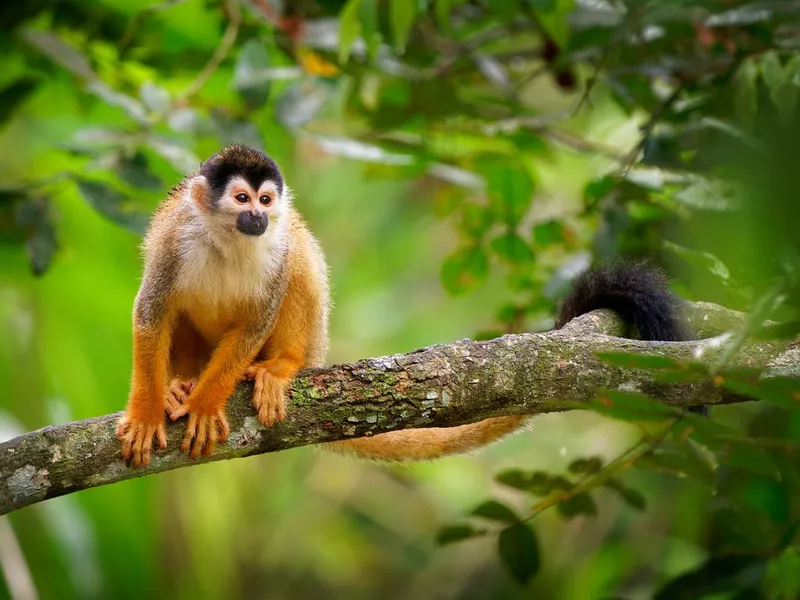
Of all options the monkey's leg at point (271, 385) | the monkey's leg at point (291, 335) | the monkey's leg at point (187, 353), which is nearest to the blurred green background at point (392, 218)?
the monkey's leg at point (187, 353)

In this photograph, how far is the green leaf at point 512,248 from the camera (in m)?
3.48

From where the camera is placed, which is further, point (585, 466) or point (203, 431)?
point (585, 466)

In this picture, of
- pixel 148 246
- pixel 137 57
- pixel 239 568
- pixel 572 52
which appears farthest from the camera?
pixel 239 568

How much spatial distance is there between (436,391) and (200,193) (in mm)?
1211

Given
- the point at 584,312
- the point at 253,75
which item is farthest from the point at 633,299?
the point at 253,75

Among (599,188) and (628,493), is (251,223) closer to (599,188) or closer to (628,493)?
(599,188)

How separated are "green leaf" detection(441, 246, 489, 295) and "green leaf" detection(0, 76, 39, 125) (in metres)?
1.76

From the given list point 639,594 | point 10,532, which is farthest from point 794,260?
point 10,532

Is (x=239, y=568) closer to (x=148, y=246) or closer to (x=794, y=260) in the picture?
(x=148, y=246)

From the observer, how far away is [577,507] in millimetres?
2725

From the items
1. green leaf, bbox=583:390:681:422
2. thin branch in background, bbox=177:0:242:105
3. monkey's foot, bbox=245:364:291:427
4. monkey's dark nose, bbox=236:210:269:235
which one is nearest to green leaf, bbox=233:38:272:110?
thin branch in background, bbox=177:0:242:105

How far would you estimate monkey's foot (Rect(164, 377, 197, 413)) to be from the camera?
264 centimetres

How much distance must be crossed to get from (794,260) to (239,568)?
5.73m

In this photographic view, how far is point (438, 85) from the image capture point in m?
3.48
